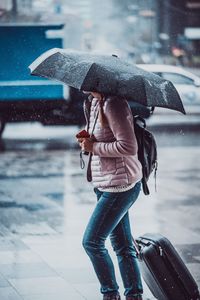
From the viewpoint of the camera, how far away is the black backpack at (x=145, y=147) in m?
6.01

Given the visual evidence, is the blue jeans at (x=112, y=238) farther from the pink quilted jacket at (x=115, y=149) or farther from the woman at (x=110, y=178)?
the pink quilted jacket at (x=115, y=149)

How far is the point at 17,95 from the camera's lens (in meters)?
18.9

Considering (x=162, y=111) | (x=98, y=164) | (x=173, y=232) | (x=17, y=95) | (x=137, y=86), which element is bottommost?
(x=162, y=111)

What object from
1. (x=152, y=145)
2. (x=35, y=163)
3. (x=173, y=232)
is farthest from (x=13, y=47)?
(x=152, y=145)

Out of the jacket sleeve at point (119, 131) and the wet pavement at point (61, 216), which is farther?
the wet pavement at point (61, 216)

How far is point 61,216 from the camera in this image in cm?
1018

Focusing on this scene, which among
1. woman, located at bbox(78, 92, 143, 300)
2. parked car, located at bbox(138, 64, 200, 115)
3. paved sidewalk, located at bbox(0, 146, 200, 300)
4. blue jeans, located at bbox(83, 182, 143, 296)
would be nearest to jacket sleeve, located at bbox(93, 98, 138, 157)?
woman, located at bbox(78, 92, 143, 300)

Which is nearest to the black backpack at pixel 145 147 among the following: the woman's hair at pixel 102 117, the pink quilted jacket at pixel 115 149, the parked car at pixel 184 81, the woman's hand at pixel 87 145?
the pink quilted jacket at pixel 115 149

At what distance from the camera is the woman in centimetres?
582

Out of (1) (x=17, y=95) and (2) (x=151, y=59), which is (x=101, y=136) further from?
(2) (x=151, y=59)

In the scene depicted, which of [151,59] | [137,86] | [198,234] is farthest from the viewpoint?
[151,59]

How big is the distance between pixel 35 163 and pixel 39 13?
35.1 feet

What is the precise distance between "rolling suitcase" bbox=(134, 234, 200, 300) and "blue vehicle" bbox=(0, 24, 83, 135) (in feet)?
43.5

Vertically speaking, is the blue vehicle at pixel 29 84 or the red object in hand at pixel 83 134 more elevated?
the red object in hand at pixel 83 134
